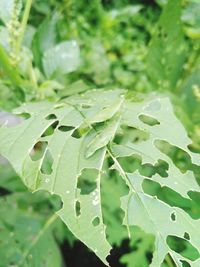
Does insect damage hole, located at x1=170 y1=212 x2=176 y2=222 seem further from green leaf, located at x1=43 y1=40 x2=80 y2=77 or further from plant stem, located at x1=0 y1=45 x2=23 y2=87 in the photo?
green leaf, located at x1=43 y1=40 x2=80 y2=77

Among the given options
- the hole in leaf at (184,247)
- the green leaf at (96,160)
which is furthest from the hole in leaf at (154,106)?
the hole in leaf at (184,247)

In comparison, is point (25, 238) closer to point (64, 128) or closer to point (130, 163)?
point (130, 163)

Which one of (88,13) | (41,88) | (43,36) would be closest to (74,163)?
(41,88)

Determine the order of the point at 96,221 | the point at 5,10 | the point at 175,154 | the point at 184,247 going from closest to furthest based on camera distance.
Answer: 1. the point at 96,221
2. the point at 5,10
3. the point at 184,247
4. the point at 175,154

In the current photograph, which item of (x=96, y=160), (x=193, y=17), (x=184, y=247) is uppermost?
(x=96, y=160)

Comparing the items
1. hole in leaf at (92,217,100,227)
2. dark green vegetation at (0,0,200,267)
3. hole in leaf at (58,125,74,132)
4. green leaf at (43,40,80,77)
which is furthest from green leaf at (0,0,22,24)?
hole in leaf at (92,217,100,227)

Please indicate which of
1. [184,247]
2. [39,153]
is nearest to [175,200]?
[184,247]

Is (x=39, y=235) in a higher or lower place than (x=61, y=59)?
lower
